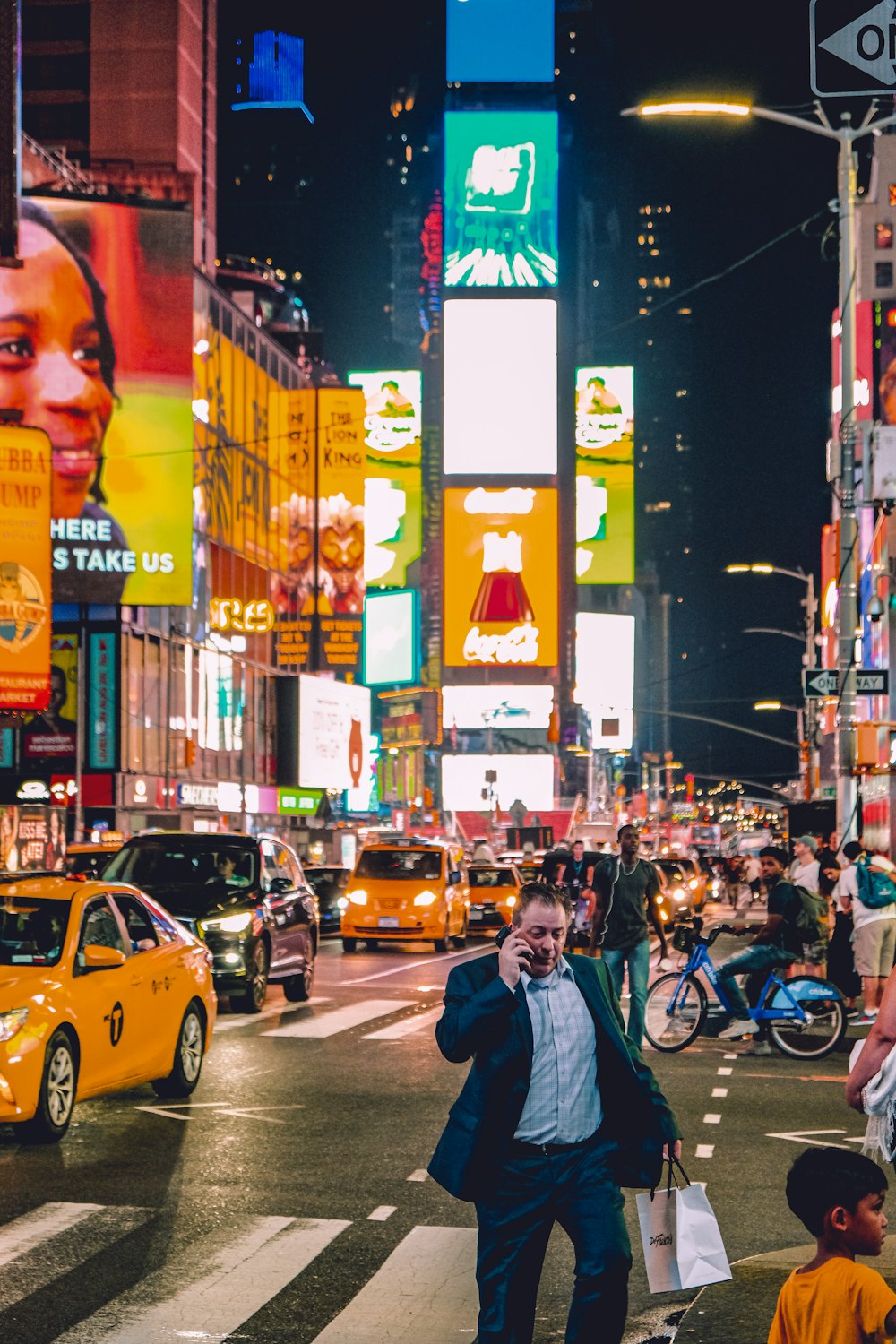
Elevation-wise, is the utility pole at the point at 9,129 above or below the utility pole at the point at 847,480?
above

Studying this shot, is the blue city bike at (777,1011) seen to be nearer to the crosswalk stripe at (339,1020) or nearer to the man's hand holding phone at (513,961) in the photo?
the crosswalk stripe at (339,1020)

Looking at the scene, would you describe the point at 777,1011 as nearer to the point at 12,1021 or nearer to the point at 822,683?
the point at 822,683

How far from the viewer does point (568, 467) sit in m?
135

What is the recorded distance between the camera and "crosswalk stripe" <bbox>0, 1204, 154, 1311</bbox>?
25.3ft

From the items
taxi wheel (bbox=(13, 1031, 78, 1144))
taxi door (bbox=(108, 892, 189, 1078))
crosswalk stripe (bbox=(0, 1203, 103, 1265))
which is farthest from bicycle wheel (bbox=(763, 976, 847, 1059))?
crosswalk stripe (bbox=(0, 1203, 103, 1265))

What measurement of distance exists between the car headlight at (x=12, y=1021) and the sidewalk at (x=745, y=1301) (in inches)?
194

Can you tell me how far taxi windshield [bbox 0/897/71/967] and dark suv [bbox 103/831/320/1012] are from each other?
20.6 ft

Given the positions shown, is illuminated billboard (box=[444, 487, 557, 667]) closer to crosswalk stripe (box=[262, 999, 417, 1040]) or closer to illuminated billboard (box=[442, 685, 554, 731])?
illuminated billboard (box=[442, 685, 554, 731])

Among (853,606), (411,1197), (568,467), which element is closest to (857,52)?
(411,1197)

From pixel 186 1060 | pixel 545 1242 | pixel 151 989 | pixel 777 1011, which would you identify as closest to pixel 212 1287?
pixel 545 1242

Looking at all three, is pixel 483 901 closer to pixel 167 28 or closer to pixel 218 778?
pixel 218 778

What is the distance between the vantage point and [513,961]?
216 inches

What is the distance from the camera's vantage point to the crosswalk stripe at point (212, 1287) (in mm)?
6977

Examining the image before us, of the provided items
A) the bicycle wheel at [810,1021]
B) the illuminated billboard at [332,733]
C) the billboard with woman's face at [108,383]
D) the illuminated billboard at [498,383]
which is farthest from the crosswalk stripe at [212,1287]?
the illuminated billboard at [498,383]
